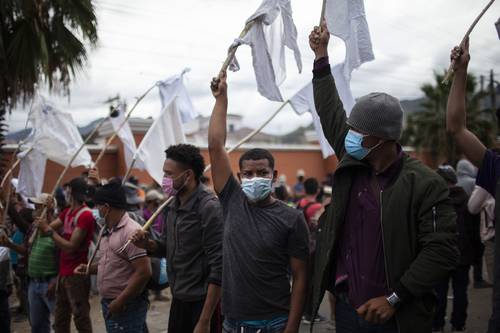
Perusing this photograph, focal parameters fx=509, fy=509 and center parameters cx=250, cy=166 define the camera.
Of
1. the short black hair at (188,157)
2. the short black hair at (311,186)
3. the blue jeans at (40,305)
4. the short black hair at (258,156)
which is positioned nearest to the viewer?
the short black hair at (258,156)

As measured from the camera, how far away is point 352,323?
2.42 metres

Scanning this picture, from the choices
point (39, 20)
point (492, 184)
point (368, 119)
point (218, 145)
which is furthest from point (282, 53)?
point (39, 20)

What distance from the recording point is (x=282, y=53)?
3586mm

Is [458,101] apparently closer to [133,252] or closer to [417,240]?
[417,240]

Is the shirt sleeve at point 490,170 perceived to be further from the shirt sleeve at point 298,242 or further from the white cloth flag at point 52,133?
the white cloth flag at point 52,133

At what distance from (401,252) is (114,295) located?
A: 8.34 feet

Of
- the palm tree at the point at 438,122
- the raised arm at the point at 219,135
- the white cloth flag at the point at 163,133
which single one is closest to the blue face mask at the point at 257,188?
the raised arm at the point at 219,135

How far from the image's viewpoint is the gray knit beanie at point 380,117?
2.35 meters

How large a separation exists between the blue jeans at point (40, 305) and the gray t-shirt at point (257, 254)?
2956mm

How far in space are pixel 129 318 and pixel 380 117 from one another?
2.63 metres

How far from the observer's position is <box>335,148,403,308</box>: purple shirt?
2.29 m

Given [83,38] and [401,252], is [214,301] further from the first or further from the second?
[83,38]

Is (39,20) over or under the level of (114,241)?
over

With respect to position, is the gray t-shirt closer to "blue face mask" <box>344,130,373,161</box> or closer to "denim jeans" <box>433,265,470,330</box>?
"blue face mask" <box>344,130,373,161</box>
